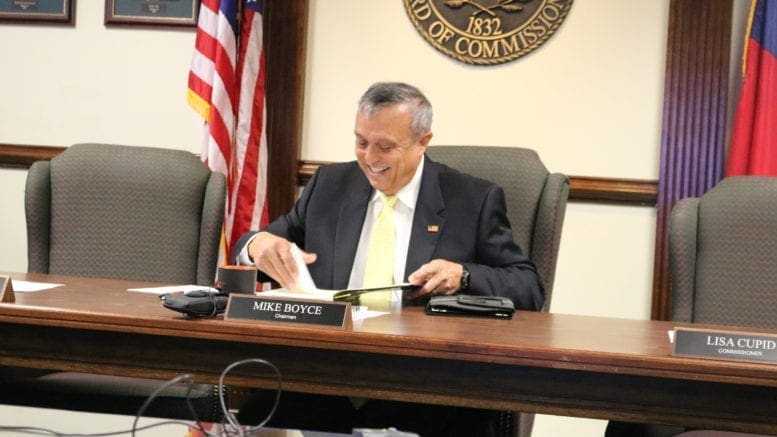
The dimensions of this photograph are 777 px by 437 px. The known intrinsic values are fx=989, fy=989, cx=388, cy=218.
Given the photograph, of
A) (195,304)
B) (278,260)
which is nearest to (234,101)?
(278,260)

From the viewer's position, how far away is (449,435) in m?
2.36

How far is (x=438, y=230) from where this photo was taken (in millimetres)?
2836

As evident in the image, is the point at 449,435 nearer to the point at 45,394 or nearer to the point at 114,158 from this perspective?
the point at 45,394

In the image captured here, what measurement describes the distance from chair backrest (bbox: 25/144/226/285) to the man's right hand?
1.98 feet

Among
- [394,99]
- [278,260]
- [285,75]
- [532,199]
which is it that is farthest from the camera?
[285,75]

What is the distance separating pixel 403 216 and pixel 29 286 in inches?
42.1

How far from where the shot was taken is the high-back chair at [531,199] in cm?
294

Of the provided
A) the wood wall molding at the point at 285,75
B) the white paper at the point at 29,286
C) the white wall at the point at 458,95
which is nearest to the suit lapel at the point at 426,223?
the white paper at the point at 29,286

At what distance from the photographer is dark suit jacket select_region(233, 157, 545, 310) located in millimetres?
2762

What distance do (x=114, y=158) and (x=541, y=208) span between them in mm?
1399

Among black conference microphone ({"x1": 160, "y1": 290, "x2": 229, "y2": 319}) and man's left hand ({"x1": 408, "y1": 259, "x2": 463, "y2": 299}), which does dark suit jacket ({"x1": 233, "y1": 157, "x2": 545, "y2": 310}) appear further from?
black conference microphone ({"x1": 160, "y1": 290, "x2": 229, "y2": 319})

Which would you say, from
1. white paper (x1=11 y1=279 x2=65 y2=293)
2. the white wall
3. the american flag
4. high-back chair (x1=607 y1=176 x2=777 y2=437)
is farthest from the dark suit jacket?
the white wall

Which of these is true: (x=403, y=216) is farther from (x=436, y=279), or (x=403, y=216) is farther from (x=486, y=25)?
(x=486, y=25)

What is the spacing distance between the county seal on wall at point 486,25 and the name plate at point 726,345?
2.74 meters
